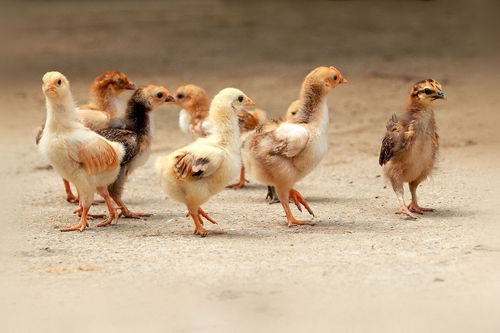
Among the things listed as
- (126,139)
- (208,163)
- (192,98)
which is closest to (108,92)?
(192,98)

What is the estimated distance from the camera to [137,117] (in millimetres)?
7801

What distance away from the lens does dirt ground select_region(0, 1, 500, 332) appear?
515 centimetres

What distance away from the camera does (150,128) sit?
7.86 m

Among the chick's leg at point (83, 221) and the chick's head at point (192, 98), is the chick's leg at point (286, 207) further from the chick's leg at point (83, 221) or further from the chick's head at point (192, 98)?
the chick's head at point (192, 98)

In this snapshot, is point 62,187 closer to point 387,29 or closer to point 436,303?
point 436,303

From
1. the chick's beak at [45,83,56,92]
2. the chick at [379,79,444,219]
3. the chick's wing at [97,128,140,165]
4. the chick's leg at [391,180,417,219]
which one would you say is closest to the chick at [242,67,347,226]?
the chick at [379,79,444,219]

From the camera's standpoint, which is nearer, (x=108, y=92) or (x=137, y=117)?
(x=137, y=117)

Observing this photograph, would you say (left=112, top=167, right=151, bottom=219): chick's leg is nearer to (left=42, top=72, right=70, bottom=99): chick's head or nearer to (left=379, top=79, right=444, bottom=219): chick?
(left=42, top=72, right=70, bottom=99): chick's head

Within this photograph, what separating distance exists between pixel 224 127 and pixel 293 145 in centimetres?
53

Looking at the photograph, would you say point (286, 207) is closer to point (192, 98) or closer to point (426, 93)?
point (426, 93)

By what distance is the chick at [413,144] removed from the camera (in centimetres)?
730

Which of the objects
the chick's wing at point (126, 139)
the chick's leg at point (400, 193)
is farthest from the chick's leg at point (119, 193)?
the chick's leg at point (400, 193)

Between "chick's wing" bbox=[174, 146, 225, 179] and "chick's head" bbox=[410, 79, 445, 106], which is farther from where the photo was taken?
"chick's head" bbox=[410, 79, 445, 106]

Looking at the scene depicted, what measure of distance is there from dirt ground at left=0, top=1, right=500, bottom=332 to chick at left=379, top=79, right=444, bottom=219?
325 millimetres
